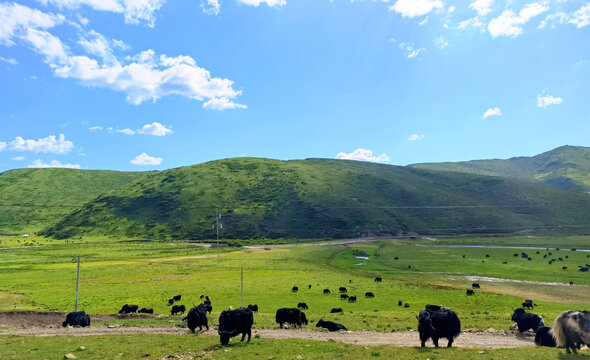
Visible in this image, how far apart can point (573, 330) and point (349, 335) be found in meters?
14.0

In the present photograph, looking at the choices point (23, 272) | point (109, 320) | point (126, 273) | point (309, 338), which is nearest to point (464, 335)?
point (309, 338)

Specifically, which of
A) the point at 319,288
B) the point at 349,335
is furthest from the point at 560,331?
the point at 319,288

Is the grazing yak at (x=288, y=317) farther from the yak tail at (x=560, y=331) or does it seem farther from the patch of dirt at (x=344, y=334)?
the yak tail at (x=560, y=331)

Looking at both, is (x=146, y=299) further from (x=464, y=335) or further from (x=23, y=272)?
(x=23, y=272)

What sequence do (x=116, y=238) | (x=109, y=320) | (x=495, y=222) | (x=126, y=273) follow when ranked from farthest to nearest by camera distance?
(x=495, y=222), (x=116, y=238), (x=126, y=273), (x=109, y=320)

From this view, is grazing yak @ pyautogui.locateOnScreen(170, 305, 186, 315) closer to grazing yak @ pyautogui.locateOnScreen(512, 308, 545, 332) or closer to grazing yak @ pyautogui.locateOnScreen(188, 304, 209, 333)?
grazing yak @ pyautogui.locateOnScreen(188, 304, 209, 333)

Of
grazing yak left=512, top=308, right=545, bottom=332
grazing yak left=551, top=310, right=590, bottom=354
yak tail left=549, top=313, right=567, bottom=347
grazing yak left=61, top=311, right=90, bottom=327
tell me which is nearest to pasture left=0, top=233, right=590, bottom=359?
yak tail left=549, top=313, right=567, bottom=347

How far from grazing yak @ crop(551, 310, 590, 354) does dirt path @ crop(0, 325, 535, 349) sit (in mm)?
3129

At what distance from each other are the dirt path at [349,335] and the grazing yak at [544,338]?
1.96 ft

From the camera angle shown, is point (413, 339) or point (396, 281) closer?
Answer: point (413, 339)

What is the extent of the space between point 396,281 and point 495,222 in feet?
528

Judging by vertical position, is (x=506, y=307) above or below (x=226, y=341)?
below

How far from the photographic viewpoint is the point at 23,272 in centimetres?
7994

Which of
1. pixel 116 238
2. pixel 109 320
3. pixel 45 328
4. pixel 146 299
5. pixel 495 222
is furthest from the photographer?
pixel 495 222
